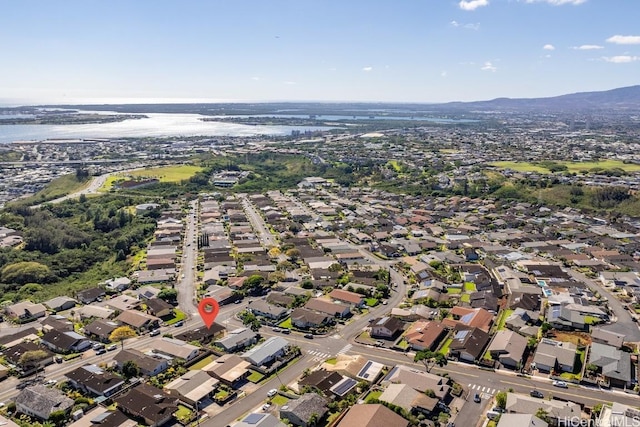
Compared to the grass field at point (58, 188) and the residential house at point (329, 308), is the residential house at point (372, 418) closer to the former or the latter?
the residential house at point (329, 308)

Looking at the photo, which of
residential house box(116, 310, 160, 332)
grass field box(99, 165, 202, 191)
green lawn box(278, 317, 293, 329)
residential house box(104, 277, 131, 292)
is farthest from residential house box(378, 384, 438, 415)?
grass field box(99, 165, 202, 191)

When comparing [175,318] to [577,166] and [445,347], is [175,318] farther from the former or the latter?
[577,166]

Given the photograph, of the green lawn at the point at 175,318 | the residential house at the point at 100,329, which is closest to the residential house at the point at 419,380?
the green lawn at the point at 175,318

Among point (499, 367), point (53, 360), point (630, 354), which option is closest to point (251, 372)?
point (53, 360)

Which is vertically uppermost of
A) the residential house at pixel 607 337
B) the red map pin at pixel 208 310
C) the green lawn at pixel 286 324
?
the red map pin at pixel 208 310

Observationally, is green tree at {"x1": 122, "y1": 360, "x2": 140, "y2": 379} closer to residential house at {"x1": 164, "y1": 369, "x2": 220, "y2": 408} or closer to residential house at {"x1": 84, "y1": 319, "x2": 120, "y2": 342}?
residential house at {"x1": 164, "y1": 369, "x2": 220, "y2": 408}

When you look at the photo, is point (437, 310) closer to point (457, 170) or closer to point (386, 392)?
point (386, 392)

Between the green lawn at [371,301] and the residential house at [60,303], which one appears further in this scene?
the green lawn at [371,301]
